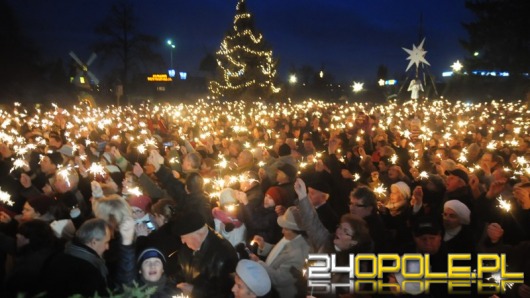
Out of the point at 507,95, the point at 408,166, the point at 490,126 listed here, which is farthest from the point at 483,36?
the point at 408,166

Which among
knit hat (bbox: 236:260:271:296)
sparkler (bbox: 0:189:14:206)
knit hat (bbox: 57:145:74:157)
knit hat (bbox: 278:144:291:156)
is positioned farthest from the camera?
knit hat (bbox: 278:144:291:156)

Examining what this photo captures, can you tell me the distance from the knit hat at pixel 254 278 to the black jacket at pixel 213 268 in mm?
449

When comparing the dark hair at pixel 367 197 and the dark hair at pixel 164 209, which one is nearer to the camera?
the dark hair at pixel 164 209

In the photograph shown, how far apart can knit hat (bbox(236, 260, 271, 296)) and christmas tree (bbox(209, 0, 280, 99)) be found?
115 ft

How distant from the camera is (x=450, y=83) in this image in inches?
1681

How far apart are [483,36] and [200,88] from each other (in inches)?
1473

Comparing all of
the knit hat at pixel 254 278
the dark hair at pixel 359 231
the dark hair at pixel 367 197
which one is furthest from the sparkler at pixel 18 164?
the dark hair at pixel 359 231

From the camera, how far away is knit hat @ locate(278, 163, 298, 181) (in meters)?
7.61

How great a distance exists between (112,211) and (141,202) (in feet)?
3.71

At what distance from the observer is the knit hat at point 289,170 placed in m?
7.61

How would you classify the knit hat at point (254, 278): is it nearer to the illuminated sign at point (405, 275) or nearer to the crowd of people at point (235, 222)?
the crowd of people at point (235, 222)

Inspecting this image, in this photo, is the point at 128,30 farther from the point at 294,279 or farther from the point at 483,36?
the point at 294,279

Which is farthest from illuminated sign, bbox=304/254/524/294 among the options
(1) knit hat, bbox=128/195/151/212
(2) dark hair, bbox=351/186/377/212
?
(1) knit hat, bbox=128/195/151/212

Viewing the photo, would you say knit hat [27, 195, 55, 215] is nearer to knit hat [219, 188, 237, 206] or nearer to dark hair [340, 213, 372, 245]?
knit hat [219, 188, 237, 206]
